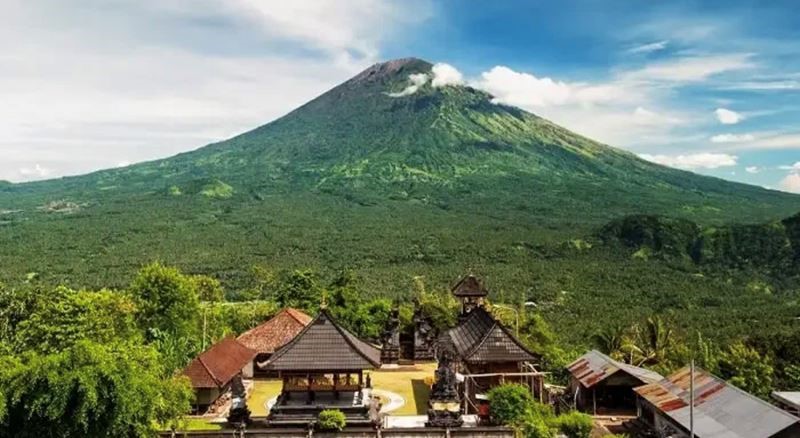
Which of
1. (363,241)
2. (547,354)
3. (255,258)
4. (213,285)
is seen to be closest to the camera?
(547,354)

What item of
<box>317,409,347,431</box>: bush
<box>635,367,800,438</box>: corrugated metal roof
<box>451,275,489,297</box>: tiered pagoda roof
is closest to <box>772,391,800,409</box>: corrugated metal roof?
<box>635,367,800,438</box>: corrugated metal roof

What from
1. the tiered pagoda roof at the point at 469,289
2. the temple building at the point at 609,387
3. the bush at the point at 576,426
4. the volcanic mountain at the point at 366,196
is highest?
the volcanic mountain at the point at 366,196

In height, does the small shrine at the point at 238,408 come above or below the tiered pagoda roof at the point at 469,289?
below

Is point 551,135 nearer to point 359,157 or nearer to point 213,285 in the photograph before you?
point 359,157

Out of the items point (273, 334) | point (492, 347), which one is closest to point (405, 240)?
point (273, 334)

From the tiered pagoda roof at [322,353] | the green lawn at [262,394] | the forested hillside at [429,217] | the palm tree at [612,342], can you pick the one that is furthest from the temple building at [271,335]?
the forested hillside at [429,217]

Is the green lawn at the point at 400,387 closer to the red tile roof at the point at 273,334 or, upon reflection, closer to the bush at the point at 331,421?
the red tile roof at the point at 273,334

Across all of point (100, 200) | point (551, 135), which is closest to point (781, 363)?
point (100, 200)
